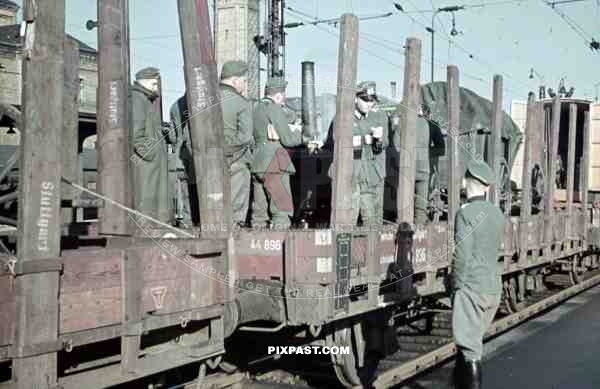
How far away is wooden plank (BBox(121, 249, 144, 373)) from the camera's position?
14.3ft

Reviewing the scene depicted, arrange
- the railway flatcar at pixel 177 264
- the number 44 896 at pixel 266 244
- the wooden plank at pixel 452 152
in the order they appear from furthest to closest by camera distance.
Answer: the wooden plank at pixel 452 152 < the number 44 896 at pixel 266 244 < the railway flatcar at pixel 177 264

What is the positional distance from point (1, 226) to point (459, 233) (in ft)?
11.8

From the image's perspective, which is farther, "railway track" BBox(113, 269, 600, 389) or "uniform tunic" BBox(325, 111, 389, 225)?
"uniform tunic" BBox(325, 111, 389, 225)

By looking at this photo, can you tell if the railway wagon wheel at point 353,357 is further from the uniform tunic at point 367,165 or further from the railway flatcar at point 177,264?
the uniform tunic at point 367,165

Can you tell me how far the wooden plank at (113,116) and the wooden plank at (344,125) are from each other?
1.77 m

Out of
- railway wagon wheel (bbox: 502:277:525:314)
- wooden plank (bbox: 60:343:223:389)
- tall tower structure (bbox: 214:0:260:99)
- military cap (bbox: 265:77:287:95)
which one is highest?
tall tower structure (bbox: 214:0:260:99)

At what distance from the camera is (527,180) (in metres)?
11.7

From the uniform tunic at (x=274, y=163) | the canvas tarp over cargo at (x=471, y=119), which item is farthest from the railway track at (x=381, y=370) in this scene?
the canvas tarp over cargo at (x=471, y=119)

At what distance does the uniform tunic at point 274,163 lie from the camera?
7.33m

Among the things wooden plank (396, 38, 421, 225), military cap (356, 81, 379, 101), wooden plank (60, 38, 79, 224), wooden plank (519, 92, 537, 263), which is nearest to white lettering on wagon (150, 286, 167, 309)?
wooden plank (60, 38, 79, 224)

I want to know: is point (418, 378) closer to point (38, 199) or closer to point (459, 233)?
point (459, 233)

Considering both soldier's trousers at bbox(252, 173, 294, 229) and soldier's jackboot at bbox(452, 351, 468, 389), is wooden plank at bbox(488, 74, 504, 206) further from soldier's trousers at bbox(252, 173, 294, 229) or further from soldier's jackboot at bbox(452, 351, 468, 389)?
soldier's jackboot at bbox(452, 351, 468, 389)

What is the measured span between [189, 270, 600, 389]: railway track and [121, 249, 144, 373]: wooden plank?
9.13ft

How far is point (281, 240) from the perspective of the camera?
6.15 metres
